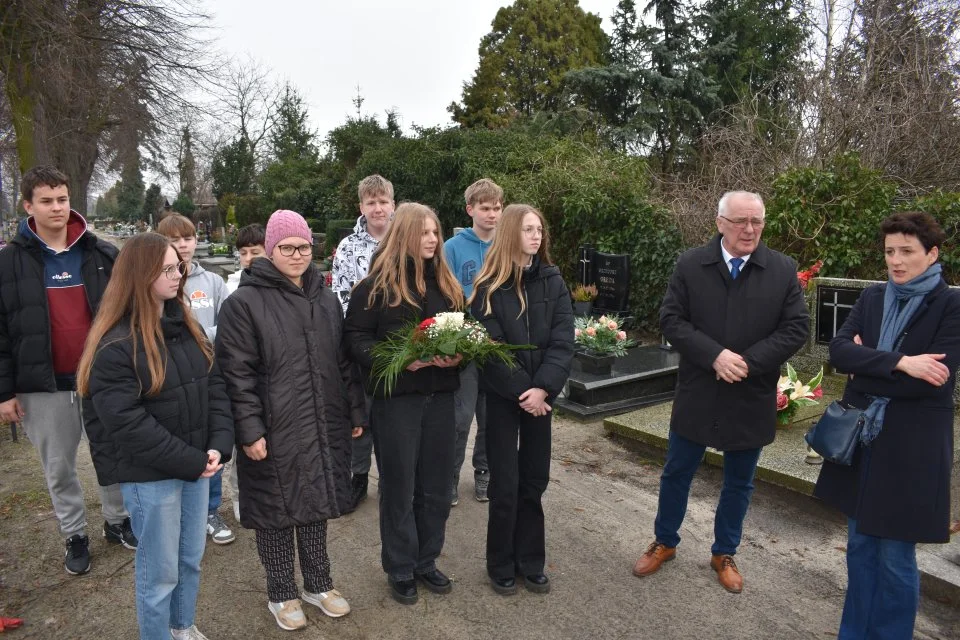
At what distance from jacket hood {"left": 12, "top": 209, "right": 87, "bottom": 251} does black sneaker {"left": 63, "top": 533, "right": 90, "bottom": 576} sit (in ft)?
5.04

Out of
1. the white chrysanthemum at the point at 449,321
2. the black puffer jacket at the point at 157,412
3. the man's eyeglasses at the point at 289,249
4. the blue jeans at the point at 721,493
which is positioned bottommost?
the blue jeans at the point at 721,493

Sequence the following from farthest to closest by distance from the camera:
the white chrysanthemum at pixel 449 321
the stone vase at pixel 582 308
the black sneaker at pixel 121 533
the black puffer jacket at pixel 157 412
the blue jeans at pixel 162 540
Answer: the stone vase at pixel 582 308, the black sneaker at pixel 121 533, the white chrysanthemum at pixel 449 321, the blue jeans at pixel 162 540, the black puffer jacket at pixel 157 412

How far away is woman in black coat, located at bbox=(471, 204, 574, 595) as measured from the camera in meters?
3.16

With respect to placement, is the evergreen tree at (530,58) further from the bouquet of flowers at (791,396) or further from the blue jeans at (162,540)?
the blue jeans at (162,540)

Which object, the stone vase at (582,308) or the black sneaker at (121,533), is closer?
the black sneaker at (121,533)

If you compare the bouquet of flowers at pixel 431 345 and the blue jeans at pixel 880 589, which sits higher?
the bouquet of flowers at pixel 431 345

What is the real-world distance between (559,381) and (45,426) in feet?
8.66

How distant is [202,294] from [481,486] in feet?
7.02

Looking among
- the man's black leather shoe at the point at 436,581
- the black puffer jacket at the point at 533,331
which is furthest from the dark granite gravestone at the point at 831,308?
the man's black leather shoe at the point at 436,581

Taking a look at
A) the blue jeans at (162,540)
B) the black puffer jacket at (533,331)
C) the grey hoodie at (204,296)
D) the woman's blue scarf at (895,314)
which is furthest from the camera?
the grey hoodie at (204,296)

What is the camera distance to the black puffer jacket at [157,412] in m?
2.39

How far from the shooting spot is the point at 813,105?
10328 mm

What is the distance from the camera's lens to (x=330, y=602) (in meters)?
3.03

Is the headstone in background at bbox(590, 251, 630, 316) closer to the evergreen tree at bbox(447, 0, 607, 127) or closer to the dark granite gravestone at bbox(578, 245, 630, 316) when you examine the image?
the dark granite gravestone at bbox(578, 245, 630, 316)
